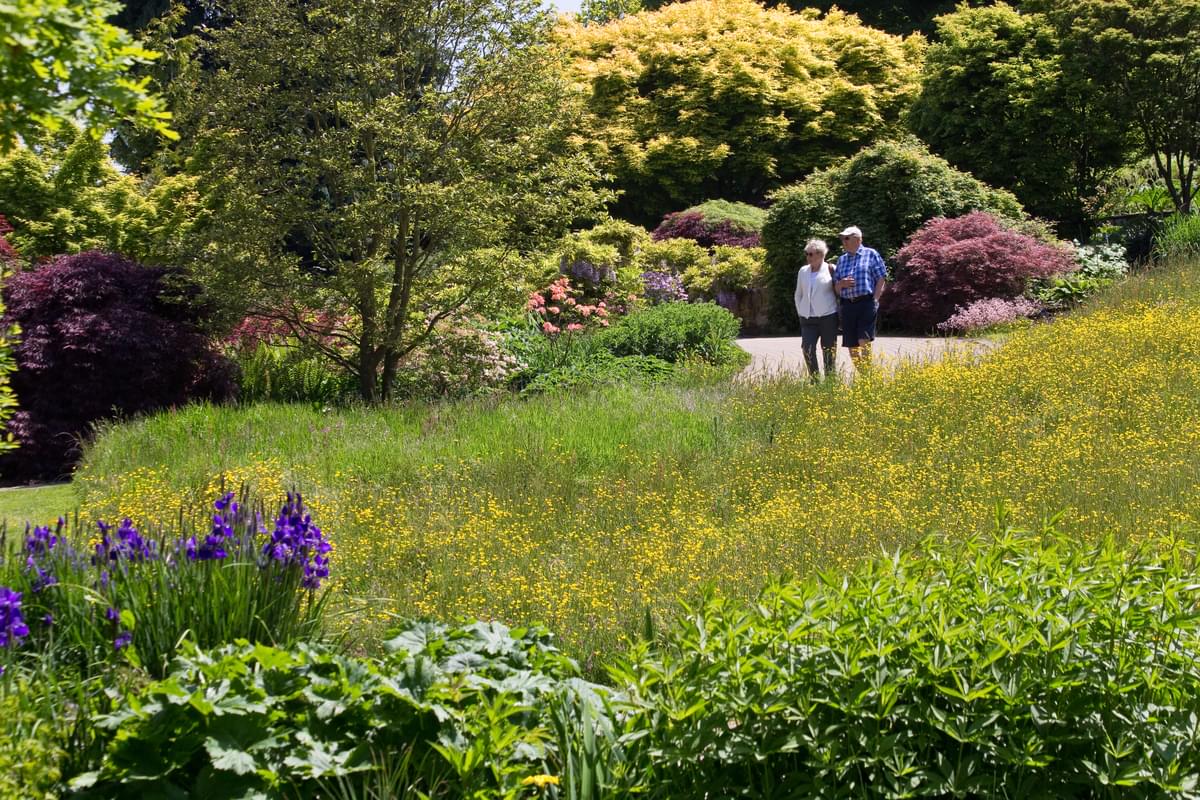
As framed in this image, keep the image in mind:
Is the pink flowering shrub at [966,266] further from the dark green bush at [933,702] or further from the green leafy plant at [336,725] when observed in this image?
the green leafy plant at [336,725]

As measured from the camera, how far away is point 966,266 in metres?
15.3

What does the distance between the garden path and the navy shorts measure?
0.85ft

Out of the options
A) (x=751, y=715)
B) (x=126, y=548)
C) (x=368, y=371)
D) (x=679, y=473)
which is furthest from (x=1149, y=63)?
(x=126, y=548)

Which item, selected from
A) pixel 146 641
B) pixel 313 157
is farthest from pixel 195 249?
pixel 146 641

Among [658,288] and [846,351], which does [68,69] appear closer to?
[846,351]

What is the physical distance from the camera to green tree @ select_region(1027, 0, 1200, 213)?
17.2 m

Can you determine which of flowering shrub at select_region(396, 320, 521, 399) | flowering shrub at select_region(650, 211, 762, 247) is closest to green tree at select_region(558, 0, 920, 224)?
flowering shrub at select_region(650, 211, 762, 247)

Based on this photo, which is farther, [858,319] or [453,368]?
[453,368]

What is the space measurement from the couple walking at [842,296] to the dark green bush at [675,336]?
1.94m

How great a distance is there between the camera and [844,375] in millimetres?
10219

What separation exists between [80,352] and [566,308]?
274 inches

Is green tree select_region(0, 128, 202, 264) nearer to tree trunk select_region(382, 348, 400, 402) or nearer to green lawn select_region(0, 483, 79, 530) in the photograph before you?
tree trunk select_region(382, 348, 400, 402)

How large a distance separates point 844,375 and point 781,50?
17.4 m

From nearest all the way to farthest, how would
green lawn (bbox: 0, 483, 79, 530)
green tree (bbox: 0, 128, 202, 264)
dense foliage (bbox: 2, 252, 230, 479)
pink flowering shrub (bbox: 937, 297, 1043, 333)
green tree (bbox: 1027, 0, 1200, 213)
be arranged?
green lawn (bbox: 0, 483, 79, 530), dense foliage (bbox: 2, 252, 230, 479), green tree (bbox: 0, 128, 202, 264), pink flowering shrub (bbox: 937, 297, 1043, 333), green tree (bbox: 1027, 0, 1200, 213)
